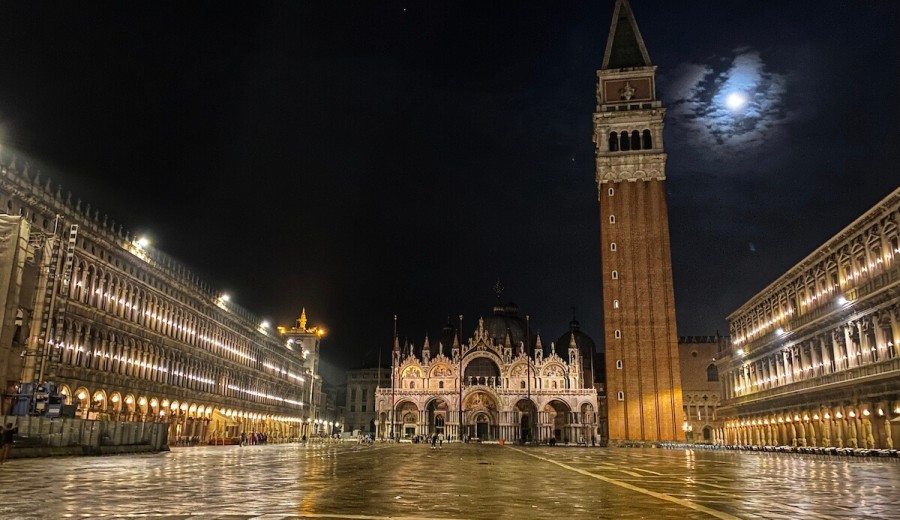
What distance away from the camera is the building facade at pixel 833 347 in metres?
40.8

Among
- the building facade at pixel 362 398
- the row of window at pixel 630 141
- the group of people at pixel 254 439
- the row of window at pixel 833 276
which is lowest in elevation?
the group of people at pixel 254 439

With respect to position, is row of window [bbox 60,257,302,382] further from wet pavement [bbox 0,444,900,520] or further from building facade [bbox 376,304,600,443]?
building facade [bbox 376,304,600,443]

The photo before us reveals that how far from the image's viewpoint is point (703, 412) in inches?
3986

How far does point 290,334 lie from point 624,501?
11158 cm

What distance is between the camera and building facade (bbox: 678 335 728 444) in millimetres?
100750

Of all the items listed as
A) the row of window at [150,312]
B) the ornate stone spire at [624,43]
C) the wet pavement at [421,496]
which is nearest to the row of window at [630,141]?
the ornate stone spire at [624,43]

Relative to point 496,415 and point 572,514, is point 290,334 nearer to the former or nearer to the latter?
point 496,415

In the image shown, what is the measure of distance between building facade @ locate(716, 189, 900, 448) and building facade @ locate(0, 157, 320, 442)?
4762 centimetres

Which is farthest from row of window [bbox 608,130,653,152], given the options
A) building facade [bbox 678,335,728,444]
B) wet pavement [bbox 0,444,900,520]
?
wet pavement [bbox 0,444,900,520]

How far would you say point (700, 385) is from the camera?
102375 millimetres

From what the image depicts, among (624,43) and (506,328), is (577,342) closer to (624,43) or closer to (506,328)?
(506,328)

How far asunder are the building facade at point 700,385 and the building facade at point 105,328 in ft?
217

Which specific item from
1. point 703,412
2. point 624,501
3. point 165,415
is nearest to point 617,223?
point 703,412

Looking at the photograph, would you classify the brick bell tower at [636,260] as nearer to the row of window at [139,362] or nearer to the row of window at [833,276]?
the row of window at [833,276]
